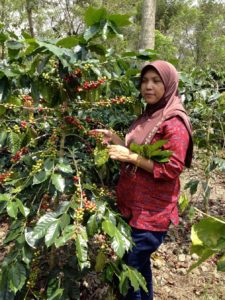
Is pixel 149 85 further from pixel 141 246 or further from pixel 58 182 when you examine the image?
pixel 141 246

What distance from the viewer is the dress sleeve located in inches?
62.7

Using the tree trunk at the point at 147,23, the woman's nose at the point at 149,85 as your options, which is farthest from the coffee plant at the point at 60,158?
the tree trunk at the point at 147,23

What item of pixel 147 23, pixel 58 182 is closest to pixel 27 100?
pixel 58 182

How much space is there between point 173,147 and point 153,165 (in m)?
0.12

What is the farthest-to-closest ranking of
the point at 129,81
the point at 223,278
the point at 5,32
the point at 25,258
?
1. the point at 223,278
2. the point at 129,81
3. the point at 25,258
4. the point at 5,32

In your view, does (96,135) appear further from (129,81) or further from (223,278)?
(223,278)

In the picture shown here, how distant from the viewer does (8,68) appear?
1490 mm

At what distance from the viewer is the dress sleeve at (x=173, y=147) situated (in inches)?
62.7

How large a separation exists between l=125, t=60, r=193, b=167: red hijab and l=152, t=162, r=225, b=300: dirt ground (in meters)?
1.16

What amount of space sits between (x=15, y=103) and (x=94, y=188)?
51 cm

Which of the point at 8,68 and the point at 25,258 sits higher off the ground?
the point at 8,68

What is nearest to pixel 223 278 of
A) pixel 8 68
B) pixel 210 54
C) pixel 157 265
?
pixel 157 265

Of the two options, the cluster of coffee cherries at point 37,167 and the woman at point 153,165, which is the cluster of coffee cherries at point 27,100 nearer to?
the cluster of coffee cherries at point 37,167

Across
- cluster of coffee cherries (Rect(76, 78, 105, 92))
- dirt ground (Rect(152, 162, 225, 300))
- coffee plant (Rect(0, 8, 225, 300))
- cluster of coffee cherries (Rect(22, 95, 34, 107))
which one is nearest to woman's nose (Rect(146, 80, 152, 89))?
coffee plant (Rect(0, 8, 225, 300))
